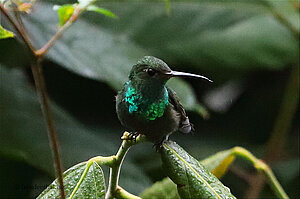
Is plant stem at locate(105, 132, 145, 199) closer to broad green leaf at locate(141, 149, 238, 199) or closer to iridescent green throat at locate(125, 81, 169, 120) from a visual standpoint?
iridescent green throat at locate(125, 81, 169, 120)

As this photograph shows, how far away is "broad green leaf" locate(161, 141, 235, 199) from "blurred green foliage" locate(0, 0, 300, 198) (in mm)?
573

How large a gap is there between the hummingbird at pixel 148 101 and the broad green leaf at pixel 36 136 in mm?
737

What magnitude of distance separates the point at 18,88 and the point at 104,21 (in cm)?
57

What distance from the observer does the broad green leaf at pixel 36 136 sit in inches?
67.0

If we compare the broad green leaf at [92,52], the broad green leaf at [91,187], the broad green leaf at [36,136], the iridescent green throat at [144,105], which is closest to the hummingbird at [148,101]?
the iridescent green throat at [144,105]

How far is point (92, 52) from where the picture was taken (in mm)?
1794

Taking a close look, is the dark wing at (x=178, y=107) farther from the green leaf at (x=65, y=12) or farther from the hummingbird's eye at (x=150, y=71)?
the green leaf at (x=65, y=12)

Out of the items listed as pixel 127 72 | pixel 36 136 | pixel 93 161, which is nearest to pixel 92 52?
pixel 127 72

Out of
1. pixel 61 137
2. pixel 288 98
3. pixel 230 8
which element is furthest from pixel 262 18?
pixel 61 137

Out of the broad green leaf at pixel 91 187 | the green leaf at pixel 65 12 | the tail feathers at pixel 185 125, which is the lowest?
the broad green leaf at pixel 91 187

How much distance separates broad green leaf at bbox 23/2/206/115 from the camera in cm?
166

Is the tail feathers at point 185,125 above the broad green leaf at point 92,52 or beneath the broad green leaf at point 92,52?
beneath

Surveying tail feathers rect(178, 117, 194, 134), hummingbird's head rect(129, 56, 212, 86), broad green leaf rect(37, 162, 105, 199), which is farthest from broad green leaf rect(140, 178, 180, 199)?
hummingbird's head rect(129, 56, 212, 86)

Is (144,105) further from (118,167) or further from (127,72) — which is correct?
(127,72)
